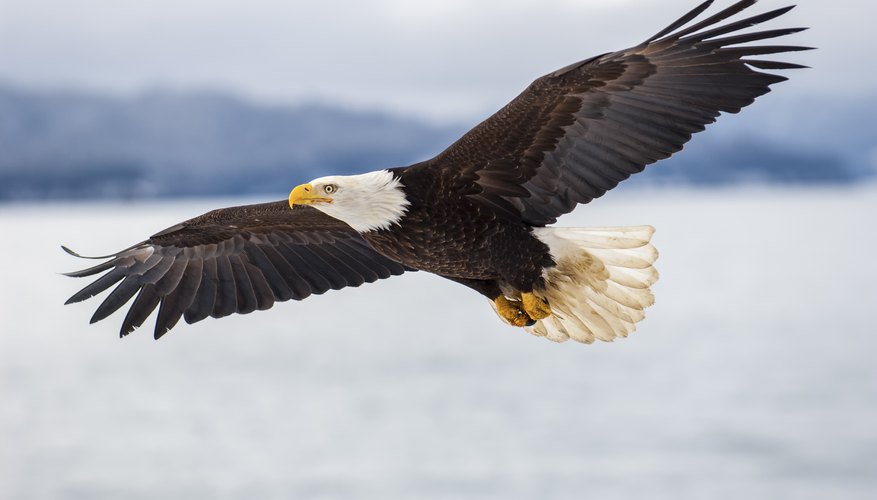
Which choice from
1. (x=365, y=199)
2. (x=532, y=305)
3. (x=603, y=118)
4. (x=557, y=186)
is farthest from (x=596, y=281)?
(x=365, y=199)

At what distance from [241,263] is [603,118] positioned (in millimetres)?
2373

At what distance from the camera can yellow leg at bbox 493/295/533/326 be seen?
6.50m

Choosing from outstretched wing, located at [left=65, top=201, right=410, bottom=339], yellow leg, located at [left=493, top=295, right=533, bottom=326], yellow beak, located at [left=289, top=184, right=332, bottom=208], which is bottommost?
yellow leg, located at [left=493, top=295, right=533, bottom=326]

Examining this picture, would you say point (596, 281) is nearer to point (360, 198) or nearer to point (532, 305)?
point (532, 305)

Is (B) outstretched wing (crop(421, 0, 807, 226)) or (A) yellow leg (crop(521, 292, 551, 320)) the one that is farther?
(A) yellow leg (crop(521, 292, 551, 320))

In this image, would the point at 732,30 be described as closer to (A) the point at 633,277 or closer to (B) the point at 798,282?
(A) the point at 633,277

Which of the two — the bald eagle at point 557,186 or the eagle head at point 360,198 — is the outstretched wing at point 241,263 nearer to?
the bald eagle at point 557,186

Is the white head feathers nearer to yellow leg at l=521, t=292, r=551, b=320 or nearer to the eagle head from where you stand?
the eagle head

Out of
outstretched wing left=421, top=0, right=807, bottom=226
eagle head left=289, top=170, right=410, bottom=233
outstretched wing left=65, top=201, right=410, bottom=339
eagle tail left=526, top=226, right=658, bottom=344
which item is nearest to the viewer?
outstretched wing left=421, top=0, right=807, bottom=226

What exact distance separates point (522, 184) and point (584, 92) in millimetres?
519

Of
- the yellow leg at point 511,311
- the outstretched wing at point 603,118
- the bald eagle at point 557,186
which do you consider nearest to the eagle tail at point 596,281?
the bald eagle at point 557,186

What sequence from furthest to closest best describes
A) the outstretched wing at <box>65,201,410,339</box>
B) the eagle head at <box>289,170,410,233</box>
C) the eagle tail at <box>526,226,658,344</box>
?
the outstretched wing at <box>65,201,410,339</box>, the eagle tail at <box>526,226,658,344</box>, the eagle head at <box>289,170,410,233</box>

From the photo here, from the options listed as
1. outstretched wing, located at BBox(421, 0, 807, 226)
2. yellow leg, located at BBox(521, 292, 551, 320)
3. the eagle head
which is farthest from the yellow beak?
yellow leg, located at BBox(521, 292, 551, 320)

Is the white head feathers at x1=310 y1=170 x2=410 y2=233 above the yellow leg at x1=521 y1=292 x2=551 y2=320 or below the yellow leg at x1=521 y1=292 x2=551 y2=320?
above
